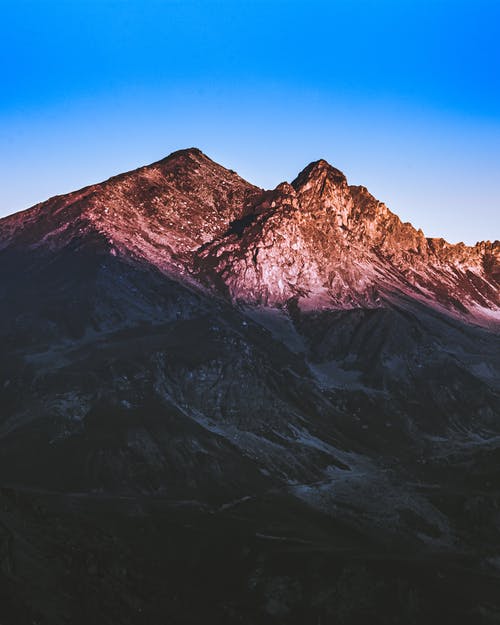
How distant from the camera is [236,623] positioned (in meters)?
185

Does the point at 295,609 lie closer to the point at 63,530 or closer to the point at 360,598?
the point at 360,598

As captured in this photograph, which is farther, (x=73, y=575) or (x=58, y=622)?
(x=73, y=575)

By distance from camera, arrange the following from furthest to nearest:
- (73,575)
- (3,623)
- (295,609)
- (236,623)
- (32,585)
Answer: (295,609) < (236,623) < (73,575) < (32,585) < (3,623)

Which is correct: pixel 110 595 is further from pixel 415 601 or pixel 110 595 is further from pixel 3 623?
pixel 415 601

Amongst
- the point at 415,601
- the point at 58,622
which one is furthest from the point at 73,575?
the point at 415,601

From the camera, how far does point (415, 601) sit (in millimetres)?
195875

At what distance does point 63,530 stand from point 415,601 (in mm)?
68059

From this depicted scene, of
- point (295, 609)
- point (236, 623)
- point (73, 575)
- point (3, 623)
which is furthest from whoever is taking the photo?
point (295, 609)

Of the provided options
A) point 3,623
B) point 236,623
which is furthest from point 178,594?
point 3,623

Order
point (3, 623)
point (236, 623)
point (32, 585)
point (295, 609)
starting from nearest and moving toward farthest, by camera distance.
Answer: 1. point (3, 623)
2. point (32, 585)
3. point (236, 623)
4. point (295, 609)

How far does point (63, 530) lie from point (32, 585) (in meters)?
36.8

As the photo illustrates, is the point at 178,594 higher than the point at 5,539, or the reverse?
the point at 5,539

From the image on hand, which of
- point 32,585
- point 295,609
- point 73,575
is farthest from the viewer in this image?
point 295,609

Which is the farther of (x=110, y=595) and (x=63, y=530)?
(x=63, y=530)
